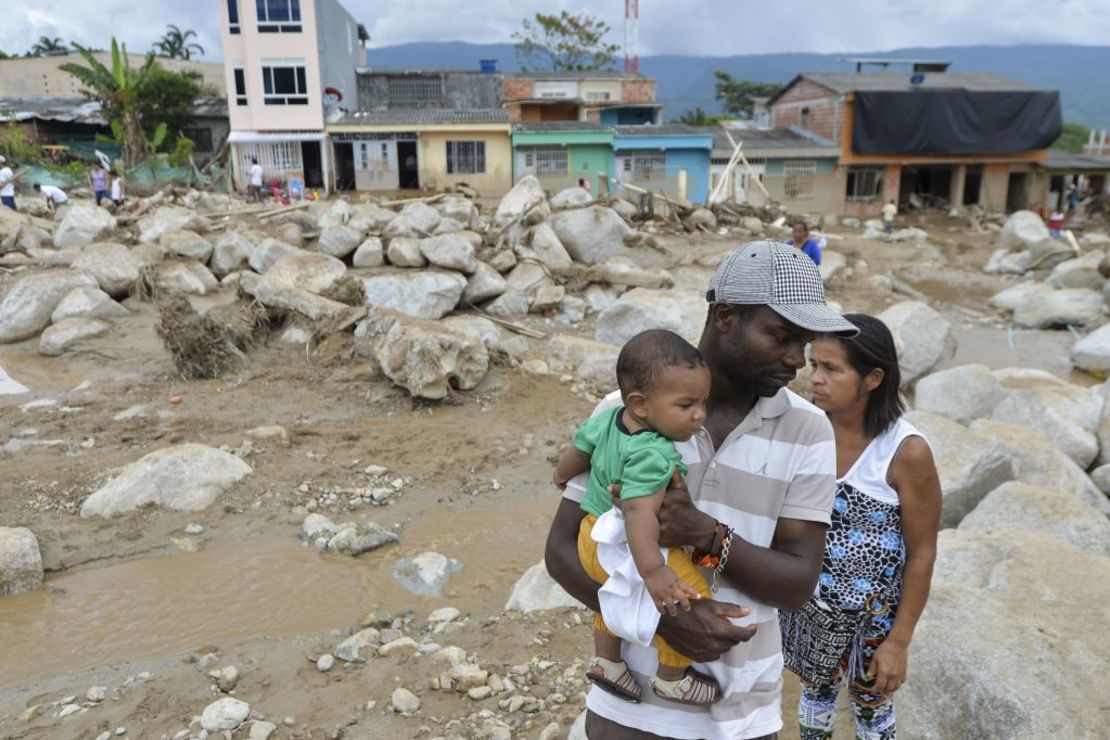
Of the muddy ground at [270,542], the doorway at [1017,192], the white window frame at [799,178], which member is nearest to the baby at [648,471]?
the muddy ground at [270,542]

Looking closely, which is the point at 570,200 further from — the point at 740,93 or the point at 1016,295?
the point at 740,93

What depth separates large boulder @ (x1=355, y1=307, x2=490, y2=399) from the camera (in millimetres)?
7953

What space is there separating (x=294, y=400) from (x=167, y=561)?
293 cm

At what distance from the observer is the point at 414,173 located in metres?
24.6

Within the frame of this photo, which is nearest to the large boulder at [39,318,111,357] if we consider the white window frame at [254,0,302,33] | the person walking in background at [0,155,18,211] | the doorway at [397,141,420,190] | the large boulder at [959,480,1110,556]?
the person walking in background at [0,155,18,211]

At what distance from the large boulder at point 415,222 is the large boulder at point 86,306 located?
3.82 metres

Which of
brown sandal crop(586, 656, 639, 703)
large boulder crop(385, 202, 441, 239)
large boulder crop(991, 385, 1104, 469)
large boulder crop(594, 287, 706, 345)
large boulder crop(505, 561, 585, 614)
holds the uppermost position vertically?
brown sandal crop(586, 656, 639, 703)

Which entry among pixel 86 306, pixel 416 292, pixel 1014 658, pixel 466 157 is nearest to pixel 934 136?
pixel 466 157

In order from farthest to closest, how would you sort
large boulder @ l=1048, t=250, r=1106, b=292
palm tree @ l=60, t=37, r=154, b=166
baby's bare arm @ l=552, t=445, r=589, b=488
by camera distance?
palm tree @ l=60, t=37, r=154, b=166
large boulder @ l=1048, t=250, r=1106, b=292
baby's bare arm @ l=552, t=445, r=589, b=488

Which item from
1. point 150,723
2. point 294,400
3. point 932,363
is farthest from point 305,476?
point 932,363

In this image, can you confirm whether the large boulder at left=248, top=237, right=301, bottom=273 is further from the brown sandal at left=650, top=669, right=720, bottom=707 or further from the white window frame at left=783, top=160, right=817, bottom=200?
the white window frame at left=783, top=160, right=817, bottom=200

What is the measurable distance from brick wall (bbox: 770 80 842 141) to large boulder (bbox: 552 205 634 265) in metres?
16.5

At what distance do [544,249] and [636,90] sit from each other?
19623 mm

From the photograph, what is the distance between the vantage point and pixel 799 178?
90.6 ft
